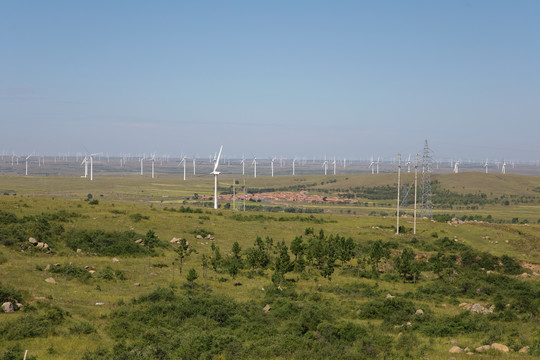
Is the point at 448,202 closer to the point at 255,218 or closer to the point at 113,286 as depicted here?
the point at 255,218

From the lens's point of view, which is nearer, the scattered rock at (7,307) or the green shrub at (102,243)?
the scattered rock at (7,307)

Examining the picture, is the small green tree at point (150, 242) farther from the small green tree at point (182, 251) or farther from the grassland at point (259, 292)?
the small green tree at point (182, 251)

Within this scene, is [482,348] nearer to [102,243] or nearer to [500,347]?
[500,347]

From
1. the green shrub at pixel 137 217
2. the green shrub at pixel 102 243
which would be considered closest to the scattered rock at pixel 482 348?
the green shrub at pixel 102 243

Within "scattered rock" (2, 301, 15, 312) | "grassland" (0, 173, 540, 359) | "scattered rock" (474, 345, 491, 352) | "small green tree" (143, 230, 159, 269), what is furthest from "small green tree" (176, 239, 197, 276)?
"scattered rock" (474, 345, 491, 352)

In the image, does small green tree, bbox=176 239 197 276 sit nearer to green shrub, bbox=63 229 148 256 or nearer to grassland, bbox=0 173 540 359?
grassland, bbox=0 173 540 359

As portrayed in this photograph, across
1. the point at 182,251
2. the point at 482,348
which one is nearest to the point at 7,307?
the point at 182,251

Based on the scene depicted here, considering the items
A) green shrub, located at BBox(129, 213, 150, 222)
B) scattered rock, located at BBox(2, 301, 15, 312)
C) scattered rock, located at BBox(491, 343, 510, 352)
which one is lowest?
scattered rock, located at BBox(491, 343, 510, 352)

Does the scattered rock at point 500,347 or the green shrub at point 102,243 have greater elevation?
the green shrub at point 102,243
